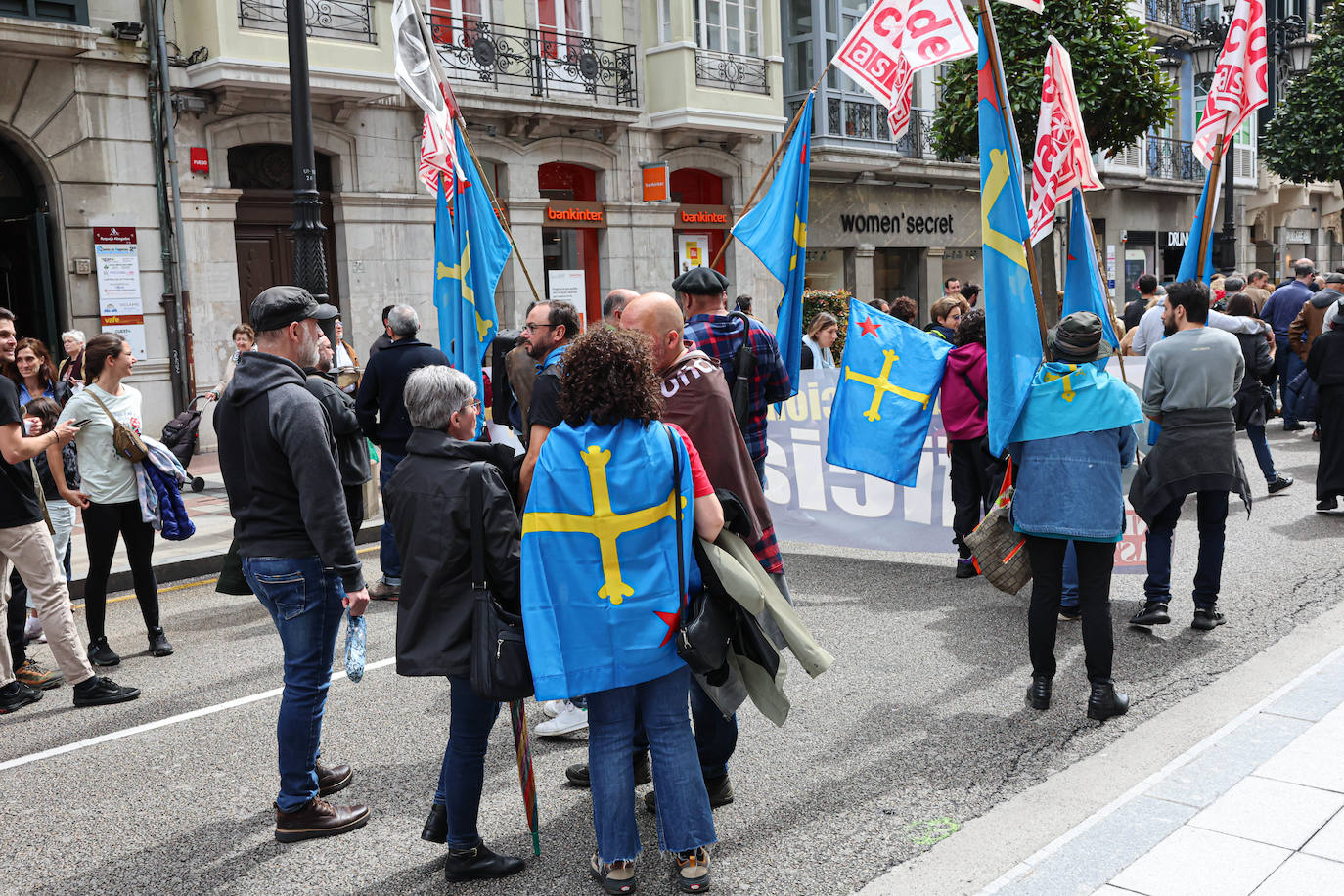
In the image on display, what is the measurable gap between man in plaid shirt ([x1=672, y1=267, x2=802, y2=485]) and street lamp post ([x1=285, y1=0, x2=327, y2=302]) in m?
5.65

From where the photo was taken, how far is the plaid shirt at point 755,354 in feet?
17.7

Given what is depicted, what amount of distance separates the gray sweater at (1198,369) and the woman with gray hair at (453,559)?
13.3 feet

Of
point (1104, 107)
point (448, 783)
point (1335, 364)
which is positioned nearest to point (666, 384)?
point (448, 783)

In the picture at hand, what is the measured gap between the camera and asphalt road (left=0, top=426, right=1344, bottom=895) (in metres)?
3.94

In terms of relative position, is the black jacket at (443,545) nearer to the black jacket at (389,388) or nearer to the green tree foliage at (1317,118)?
the black jacket at (389,388)

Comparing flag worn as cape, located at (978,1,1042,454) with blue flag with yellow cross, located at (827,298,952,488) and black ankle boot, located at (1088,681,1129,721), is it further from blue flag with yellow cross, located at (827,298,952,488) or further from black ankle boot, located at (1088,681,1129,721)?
blue flag with yellow cross, located at (827,298,952,488)

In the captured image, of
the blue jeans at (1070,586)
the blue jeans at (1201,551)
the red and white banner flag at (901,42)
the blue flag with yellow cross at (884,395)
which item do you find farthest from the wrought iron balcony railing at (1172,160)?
the blue jeans at (1070,586)

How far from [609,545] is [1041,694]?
8.37 ft

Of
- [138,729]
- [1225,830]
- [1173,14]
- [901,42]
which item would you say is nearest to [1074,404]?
[1225,830]

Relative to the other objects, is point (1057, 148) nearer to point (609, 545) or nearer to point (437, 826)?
point (609, 545)

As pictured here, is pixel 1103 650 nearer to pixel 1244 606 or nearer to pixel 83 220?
pixel 1244 606

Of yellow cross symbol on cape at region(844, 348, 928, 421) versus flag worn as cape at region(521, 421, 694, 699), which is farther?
yellow cross symbol on cape at region(844, 348, 928, 421)

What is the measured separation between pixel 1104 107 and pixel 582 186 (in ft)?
27.9

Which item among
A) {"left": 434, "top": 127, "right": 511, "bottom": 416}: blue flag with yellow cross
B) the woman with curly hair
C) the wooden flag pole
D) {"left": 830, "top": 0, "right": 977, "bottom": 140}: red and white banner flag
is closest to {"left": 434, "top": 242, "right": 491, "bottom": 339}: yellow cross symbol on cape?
{"left": 434, "top": 127, "right": 511, "bottom": 416}: blue flag with yellow cross
